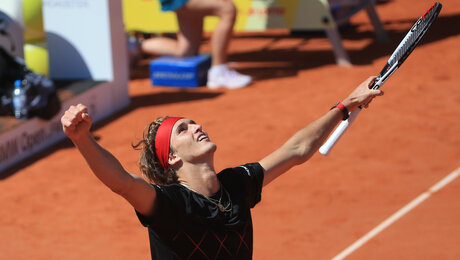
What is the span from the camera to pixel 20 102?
7.37m

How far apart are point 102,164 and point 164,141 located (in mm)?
444

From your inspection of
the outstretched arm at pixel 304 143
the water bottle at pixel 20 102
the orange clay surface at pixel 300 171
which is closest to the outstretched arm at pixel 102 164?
the outstretched arm at pixel 304 143

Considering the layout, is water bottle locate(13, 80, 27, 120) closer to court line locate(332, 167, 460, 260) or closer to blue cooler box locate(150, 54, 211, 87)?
blue cooler box locate(150, 54, 211, 87)

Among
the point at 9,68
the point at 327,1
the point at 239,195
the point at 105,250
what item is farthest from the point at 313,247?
the point at 327,1

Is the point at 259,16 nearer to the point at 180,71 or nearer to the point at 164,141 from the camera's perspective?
the point at 180,71

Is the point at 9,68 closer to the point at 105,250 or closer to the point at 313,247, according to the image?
the point at 105,250

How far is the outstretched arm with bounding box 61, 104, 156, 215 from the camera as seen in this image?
245 cm

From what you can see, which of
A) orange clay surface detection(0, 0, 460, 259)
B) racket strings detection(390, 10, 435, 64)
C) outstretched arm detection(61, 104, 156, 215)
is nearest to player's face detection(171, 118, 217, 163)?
outstretched arm detection(61, 104, 156, 215)

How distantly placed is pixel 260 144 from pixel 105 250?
8.41 ft

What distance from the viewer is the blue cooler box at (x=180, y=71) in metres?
9.87

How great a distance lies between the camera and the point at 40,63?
28.3ft

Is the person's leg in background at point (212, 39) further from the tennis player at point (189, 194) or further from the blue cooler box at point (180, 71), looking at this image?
the tennis player at point (189, 194)

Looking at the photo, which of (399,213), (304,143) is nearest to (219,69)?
(399,213)

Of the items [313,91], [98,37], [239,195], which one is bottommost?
[313,91]
